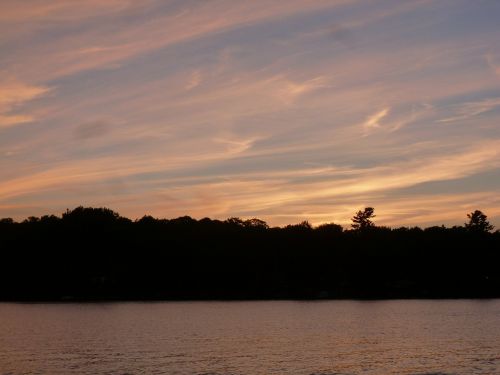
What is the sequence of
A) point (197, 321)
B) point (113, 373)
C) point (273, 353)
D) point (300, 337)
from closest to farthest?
point (113, 373), point (273, 353), point (300, 337), point (197, 321)

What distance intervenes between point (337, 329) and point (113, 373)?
52.9 m

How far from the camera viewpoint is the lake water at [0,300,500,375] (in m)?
60.7

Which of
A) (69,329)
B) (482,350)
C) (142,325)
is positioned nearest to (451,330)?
(482,350)

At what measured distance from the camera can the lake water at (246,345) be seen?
6066 centimetres

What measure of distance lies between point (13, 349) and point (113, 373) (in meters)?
20.9

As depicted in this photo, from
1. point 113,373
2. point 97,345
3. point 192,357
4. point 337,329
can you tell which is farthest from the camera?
point 337,329

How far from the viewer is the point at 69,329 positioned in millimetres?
98125

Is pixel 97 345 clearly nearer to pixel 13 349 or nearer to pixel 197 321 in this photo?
pixel 13 349

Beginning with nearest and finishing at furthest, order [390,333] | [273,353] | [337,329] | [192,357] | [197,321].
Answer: [192,357] → [273,353] → [390,333] → [337,329] → [197,321]

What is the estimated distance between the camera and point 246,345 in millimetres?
78438

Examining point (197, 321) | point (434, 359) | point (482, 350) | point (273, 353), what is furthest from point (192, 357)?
point (197, 321)

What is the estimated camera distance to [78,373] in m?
56.4

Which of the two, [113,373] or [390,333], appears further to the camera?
[390,333]

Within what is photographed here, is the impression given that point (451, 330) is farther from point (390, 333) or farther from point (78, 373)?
point (78, 373)
